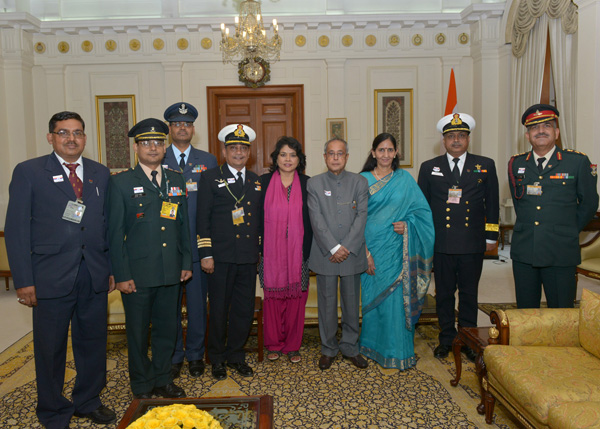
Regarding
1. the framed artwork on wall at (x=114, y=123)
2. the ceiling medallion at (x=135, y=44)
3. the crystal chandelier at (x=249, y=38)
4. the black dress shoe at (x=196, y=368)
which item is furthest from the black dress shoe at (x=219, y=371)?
the ceiling medallion at (x=135, y=44)

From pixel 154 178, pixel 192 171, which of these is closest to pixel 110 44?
pixel 192 171

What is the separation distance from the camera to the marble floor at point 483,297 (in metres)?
4.30

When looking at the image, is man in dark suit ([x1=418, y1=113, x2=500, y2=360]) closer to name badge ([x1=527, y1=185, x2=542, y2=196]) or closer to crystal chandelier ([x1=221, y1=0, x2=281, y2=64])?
name badge ([x1=527, y1=185, x2=542, y2=196])

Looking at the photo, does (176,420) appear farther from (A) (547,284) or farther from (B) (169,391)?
(A) (547,284)

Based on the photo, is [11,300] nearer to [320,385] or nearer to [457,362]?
[320,385]

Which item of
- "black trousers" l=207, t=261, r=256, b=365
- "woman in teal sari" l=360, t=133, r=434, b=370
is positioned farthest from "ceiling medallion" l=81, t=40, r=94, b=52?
"woman in teal sari" l=360, t=133, r=434, b=370

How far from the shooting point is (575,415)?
6.18ft

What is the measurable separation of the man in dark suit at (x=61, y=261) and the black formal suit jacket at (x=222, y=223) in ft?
2.04

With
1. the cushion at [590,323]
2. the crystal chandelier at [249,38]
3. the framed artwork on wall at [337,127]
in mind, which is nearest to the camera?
the cushion at [590,323]

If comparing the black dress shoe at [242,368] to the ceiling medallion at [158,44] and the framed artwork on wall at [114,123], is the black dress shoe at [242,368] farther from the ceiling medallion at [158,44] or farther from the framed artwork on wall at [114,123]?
the ceiling medallion at [158,44]

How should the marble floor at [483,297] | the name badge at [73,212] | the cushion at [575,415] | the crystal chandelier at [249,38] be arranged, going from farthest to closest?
the crystal chandelier at [249,38] < the marble floor at [483,297] < the name badge at [73,212] < the cushion at [575,415]

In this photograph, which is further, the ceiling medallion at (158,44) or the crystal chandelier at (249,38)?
the ceiling medallion at (158,44)

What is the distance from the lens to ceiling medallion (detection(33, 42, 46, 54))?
710 centimetres

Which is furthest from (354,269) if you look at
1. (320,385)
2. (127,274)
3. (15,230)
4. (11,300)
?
(11,300)
